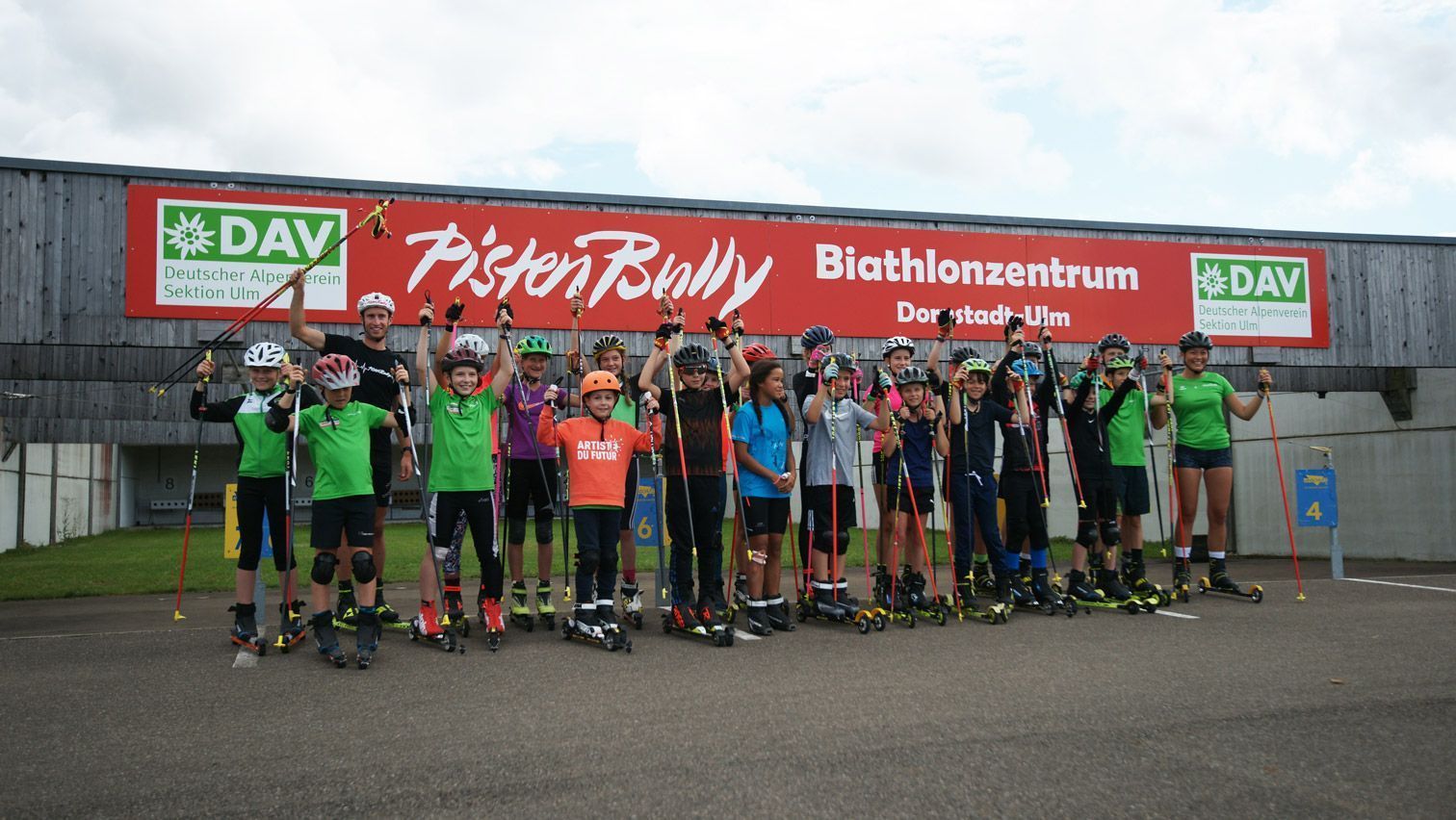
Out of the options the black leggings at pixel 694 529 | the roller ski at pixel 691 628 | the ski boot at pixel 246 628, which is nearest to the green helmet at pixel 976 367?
the black leggings at pixel 694 529

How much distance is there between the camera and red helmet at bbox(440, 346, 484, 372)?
6844 mm

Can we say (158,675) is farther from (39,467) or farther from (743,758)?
(39,467)

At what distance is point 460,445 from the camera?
673 centimetres

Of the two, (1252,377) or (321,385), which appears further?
(1252,377)

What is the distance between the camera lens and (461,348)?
694 centimetres

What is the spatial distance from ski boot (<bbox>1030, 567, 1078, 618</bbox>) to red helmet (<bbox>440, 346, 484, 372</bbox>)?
468 cm

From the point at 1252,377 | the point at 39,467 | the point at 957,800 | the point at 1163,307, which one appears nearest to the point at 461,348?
the point at 957,800

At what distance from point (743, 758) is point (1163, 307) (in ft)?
39.2

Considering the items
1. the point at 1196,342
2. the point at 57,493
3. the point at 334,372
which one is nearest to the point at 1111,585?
the point at 1196,342

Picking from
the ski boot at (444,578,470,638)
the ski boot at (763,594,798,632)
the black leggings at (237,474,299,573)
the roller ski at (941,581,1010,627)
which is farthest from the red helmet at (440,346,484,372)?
the roller ski at (941,581,1010,627)

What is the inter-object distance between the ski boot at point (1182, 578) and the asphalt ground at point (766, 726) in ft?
4.76

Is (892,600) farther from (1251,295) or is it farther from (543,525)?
(1251,295)

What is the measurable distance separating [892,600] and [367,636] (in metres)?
3.82

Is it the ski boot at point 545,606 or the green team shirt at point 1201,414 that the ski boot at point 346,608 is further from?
the green team shirt at point 1201,414
